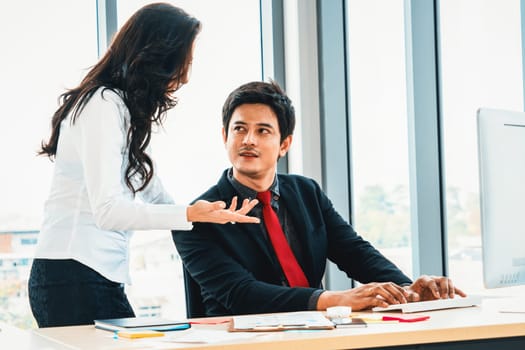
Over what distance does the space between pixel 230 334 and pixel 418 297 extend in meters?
0.75

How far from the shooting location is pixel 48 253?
199 centimetres

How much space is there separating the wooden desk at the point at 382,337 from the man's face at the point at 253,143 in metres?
0.85

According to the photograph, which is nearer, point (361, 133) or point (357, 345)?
point (357, 345)

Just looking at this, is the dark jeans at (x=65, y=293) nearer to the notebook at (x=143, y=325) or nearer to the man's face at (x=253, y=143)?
the notebook at (x=143, y=325)

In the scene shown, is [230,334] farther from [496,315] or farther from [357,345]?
[496,315]

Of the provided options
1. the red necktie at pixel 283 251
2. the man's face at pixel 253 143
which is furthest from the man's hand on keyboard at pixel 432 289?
the man's face at pixel 253 143

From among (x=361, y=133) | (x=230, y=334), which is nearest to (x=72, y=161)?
(x=230, y=334)

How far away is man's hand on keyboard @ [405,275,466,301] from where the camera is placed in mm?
2057

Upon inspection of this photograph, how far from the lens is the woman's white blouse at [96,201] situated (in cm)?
193

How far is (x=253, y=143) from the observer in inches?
97.1

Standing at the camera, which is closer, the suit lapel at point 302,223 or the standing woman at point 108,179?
the standing woman at point 108,179

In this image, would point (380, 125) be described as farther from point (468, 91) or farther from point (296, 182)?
point (296, 182)

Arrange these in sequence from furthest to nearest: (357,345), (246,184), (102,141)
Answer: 1. (246,184)
2. (102,141)
3. (357,345)

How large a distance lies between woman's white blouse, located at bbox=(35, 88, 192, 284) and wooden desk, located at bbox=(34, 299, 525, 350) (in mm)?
366
